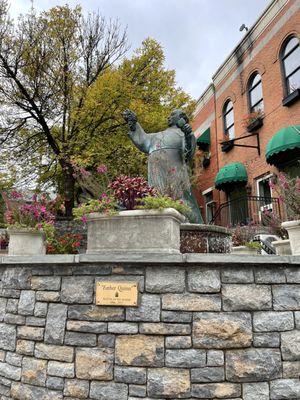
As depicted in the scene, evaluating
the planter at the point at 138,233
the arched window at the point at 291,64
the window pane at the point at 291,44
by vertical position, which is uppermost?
the window pane at the point at 291,44

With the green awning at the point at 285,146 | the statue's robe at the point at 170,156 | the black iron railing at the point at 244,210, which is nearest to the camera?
the statue's robe at the point at 170,156

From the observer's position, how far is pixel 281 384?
3.01 m

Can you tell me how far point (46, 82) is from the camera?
12609mm

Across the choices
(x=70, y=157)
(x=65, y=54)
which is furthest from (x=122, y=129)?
(x=65, y=54)

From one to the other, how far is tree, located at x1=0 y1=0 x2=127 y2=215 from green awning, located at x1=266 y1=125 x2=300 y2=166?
244 inches

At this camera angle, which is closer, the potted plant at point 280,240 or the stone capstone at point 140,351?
the stone capstone at point 140,351

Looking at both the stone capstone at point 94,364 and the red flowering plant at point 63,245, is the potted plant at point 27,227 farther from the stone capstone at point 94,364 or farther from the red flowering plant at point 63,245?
the stone capstone at point 94,364

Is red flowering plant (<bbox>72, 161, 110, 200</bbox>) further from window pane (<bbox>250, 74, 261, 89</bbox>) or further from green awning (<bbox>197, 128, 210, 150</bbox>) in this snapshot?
green awning (<bbox>197, 128, 210, 150</bbox>)

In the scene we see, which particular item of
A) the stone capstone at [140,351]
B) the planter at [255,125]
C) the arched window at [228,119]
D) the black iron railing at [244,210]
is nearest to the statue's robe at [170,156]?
the stone capstone at [140,351]

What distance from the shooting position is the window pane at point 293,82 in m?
10.6

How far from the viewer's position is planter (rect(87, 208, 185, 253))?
315 centimetres

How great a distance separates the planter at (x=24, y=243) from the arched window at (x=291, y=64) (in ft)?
31.6

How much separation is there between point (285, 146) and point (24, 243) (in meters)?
8.03

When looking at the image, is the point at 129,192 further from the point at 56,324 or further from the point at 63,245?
the point at 63,245
